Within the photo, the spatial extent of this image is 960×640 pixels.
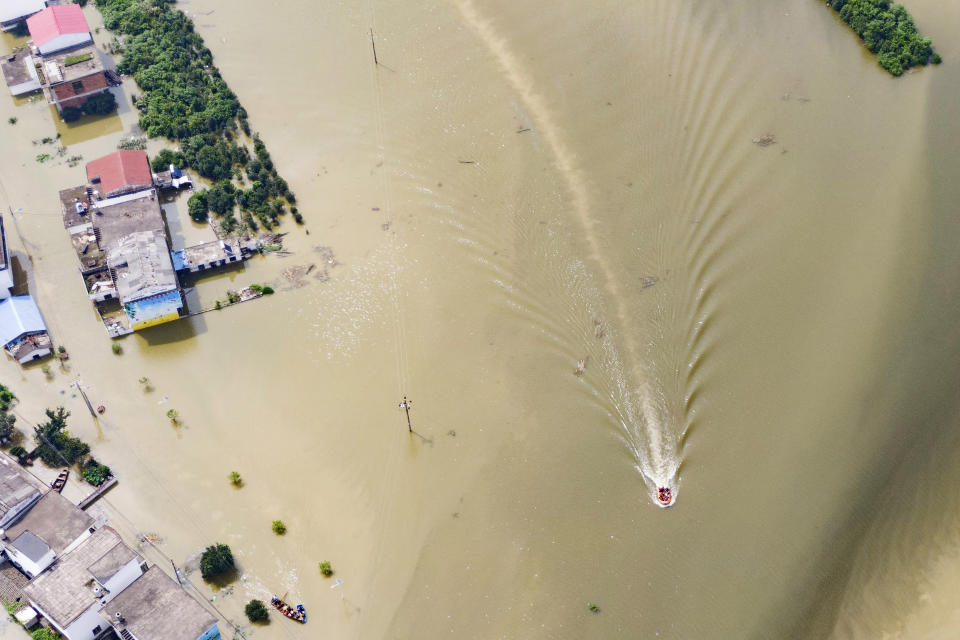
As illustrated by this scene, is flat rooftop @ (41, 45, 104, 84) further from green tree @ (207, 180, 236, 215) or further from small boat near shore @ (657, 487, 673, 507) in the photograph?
small boat near shore @ (657, 487, 673, 507)

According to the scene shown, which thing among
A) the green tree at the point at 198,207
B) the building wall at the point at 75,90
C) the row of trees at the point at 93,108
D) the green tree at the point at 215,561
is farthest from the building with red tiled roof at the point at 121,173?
the green tree at the point at 215,561

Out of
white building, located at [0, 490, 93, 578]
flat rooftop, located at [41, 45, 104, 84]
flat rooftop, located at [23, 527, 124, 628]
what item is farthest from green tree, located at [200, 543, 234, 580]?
flat rooftop, located at [41, 45, 104, 84]

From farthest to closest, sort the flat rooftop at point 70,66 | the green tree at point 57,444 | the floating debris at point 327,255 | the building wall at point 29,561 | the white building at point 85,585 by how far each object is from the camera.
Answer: the flat rooftop at point 70,66
the floating debris at point 327,255
the green tree at point 57,444
the building wall at point 29,561
the white building at point 85,585

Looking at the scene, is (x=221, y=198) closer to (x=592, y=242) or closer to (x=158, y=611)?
(x=592, y=242)

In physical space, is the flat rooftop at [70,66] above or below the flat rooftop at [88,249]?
above

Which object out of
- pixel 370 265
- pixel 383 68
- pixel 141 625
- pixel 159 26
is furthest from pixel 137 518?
pixel 159 26

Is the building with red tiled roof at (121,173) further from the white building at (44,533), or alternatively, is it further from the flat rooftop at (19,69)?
the white building at (44,533)

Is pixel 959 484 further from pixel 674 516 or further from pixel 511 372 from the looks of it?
pixel 511 372
